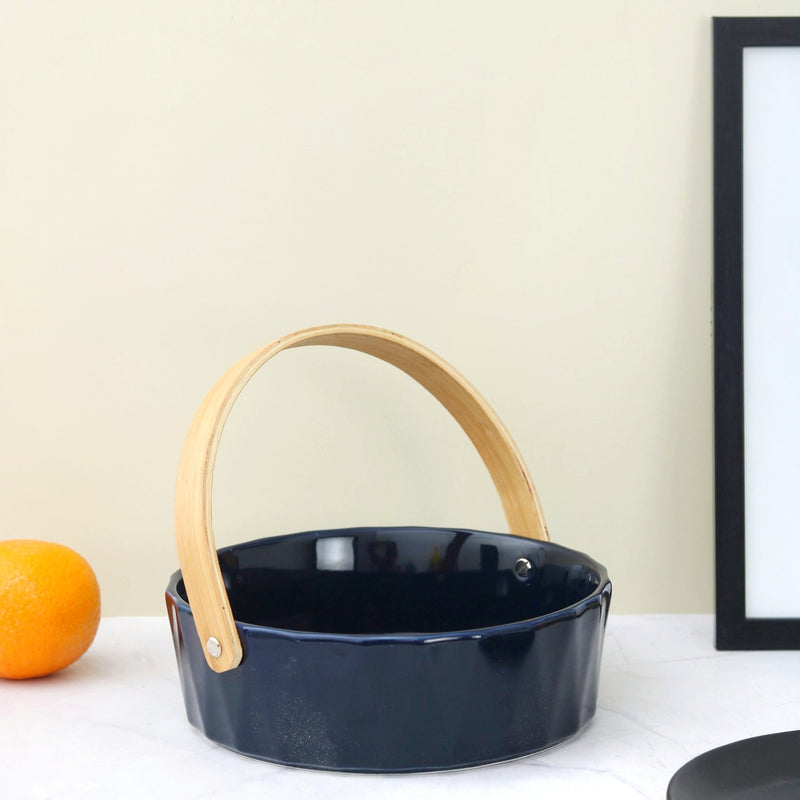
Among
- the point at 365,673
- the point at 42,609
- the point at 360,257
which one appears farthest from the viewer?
the point at 360,257

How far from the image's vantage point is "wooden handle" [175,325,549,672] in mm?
502

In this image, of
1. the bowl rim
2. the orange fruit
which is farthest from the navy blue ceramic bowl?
the orange fruit

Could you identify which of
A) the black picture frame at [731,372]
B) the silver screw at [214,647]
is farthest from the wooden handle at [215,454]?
the black picture frame at [731,372]

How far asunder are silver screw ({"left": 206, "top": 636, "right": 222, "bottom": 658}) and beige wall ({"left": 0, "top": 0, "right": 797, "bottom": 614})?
303 millimetres

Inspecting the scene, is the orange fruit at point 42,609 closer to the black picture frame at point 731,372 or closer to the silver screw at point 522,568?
the silver screw at point 522,568

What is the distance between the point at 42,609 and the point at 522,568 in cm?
34

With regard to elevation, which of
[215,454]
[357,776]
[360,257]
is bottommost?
[357,776]

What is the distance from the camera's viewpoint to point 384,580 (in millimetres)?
701

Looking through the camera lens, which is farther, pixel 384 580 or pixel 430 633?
pixel 384 580

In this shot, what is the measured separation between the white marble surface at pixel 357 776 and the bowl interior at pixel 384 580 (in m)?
0.09

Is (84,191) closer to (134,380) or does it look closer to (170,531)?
(134,380)

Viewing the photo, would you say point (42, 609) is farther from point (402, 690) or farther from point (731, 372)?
point (731, 372)

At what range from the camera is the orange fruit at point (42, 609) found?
63 cm

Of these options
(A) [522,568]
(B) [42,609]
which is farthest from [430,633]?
(B) [42,609]
